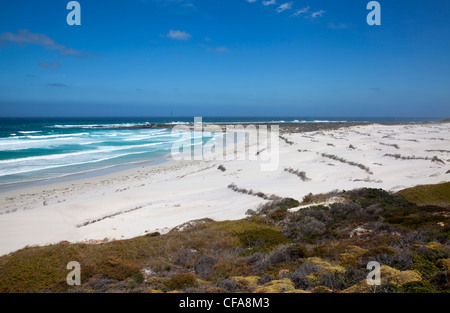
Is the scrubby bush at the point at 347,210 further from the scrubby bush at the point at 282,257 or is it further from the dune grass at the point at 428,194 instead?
the scrubby bush at the point at 282,257

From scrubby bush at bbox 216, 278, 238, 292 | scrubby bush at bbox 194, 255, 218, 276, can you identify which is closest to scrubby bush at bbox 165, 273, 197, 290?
scrubby bush at bbox 216, 278, 238, 292

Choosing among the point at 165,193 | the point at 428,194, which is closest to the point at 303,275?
the point at 428,194

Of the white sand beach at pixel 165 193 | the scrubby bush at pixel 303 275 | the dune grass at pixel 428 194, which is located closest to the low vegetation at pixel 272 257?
the scrubby bush at pixel 303 275

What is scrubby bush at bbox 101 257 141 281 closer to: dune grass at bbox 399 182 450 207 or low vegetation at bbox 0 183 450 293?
low vegetation at bbox 0 183 450 293

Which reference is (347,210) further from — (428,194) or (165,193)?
(165,193)
